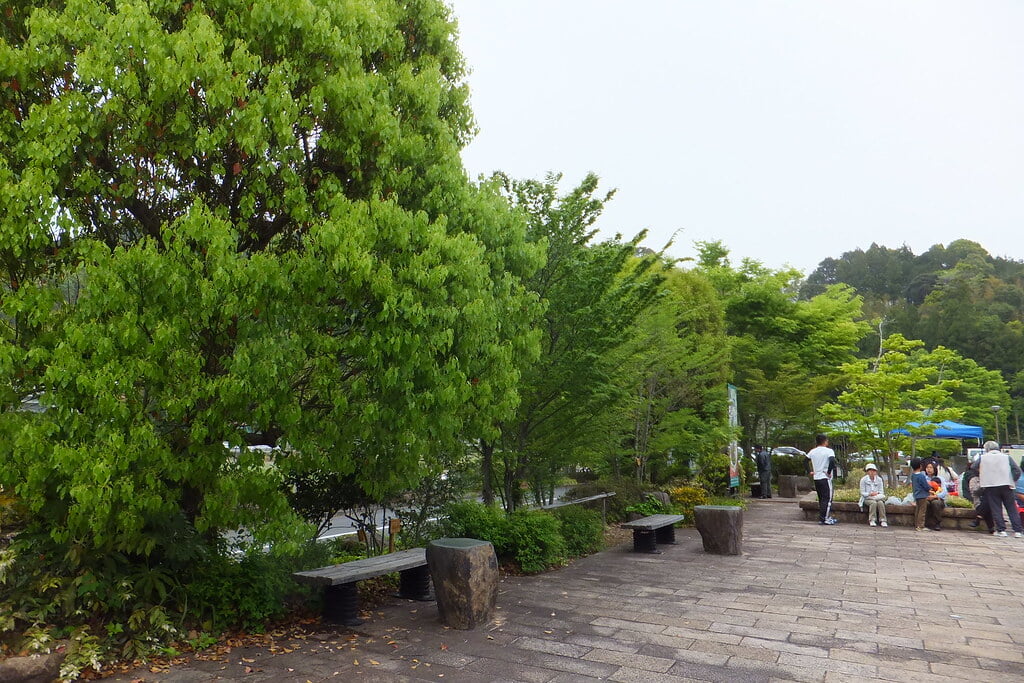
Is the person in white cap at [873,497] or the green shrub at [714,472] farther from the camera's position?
the green shrub at [714,472]

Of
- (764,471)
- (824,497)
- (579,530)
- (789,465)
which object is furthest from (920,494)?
(789,465)

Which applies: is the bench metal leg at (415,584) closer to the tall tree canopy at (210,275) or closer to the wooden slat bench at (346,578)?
the wooden slat bench at (346,578)

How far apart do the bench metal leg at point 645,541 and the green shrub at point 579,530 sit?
606 millimetres

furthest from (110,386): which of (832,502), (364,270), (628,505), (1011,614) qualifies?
(832,502)

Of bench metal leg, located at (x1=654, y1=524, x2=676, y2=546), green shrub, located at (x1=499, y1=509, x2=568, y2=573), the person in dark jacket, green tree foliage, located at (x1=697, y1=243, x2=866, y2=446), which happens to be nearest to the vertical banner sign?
the person in dark jacket

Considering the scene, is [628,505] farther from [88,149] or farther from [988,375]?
[988,375]

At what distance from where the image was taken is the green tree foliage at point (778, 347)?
75.7 feet

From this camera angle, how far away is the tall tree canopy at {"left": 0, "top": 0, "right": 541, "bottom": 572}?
5.23 metres

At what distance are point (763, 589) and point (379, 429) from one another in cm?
495

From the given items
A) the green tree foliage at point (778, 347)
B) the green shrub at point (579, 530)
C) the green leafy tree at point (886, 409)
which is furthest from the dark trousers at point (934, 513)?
the green tree foliage at point (778, 347)

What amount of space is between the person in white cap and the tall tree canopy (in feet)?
34.4

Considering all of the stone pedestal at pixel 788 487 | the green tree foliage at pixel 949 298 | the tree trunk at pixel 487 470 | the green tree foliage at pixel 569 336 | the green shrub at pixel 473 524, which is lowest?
the stone pedestal at pixel 788 487

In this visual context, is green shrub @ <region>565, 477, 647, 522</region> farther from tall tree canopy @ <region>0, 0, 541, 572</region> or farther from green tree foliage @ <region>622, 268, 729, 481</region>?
tall tree canopy @ <region>0, 0, 541, 572</region>

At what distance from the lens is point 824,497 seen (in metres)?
14.4
